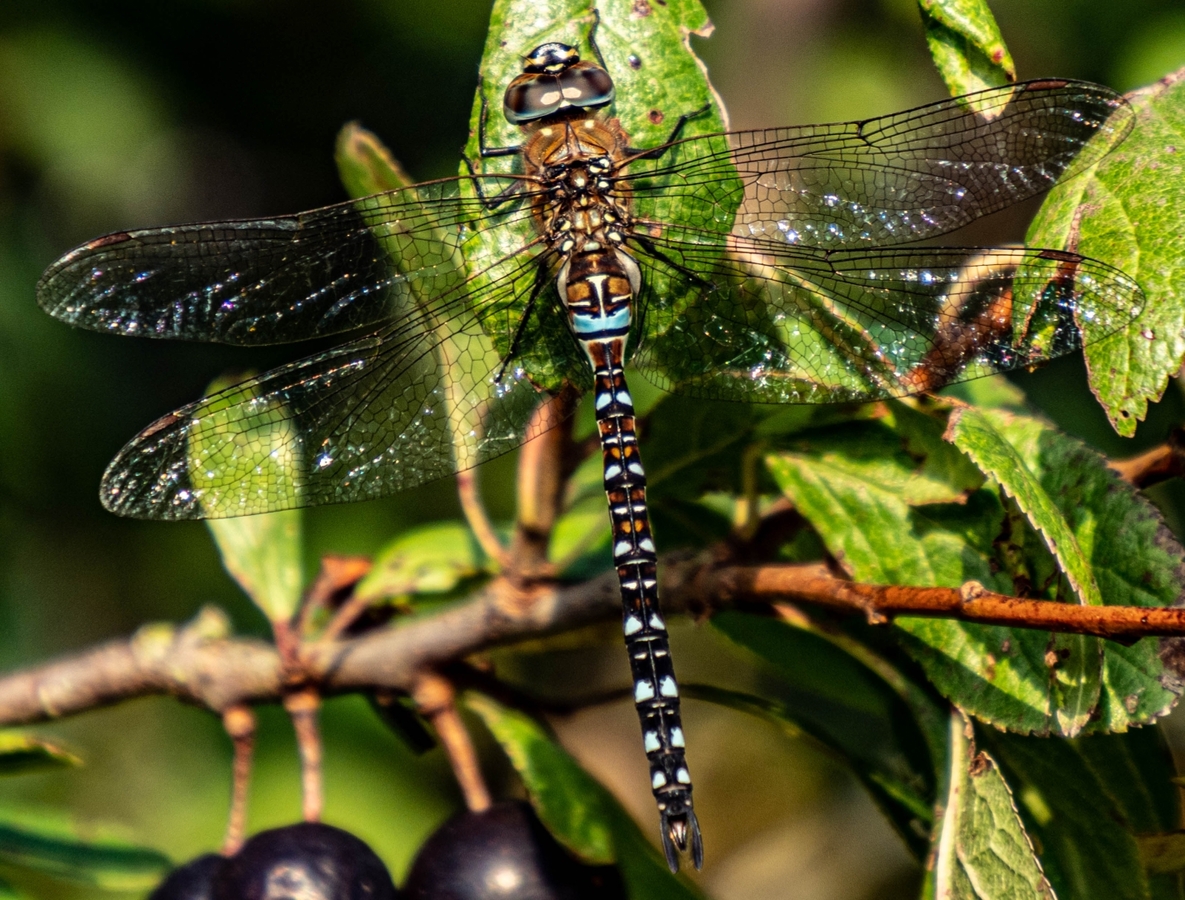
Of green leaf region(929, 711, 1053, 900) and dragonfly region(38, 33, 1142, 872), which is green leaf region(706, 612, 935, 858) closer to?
green leaf region(929, 711, 1053, 900)

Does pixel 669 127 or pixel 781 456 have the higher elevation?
pixel 669 127

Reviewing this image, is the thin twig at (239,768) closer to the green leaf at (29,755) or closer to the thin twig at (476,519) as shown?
the green leaf at (29,755)

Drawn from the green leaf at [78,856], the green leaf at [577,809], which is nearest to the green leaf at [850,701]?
the green leaf at [577,809]

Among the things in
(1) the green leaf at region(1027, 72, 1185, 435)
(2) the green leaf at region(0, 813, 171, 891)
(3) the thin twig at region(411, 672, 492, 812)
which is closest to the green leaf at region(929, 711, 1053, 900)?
(1) the green leaf at region(1027, 72, 1185, 435)

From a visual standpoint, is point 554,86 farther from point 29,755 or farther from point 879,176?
point 29,755

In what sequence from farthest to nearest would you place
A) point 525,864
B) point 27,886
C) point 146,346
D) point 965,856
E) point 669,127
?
1. point 146,346
2. point 27,886
3. point 525,864
4. point 669,127
5. point 965,856

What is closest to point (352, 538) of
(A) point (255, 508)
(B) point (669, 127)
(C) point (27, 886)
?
(C) point (27, 886)

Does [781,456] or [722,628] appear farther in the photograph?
[722,628]

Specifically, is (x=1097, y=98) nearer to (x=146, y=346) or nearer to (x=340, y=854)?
(x=340, y=854)
